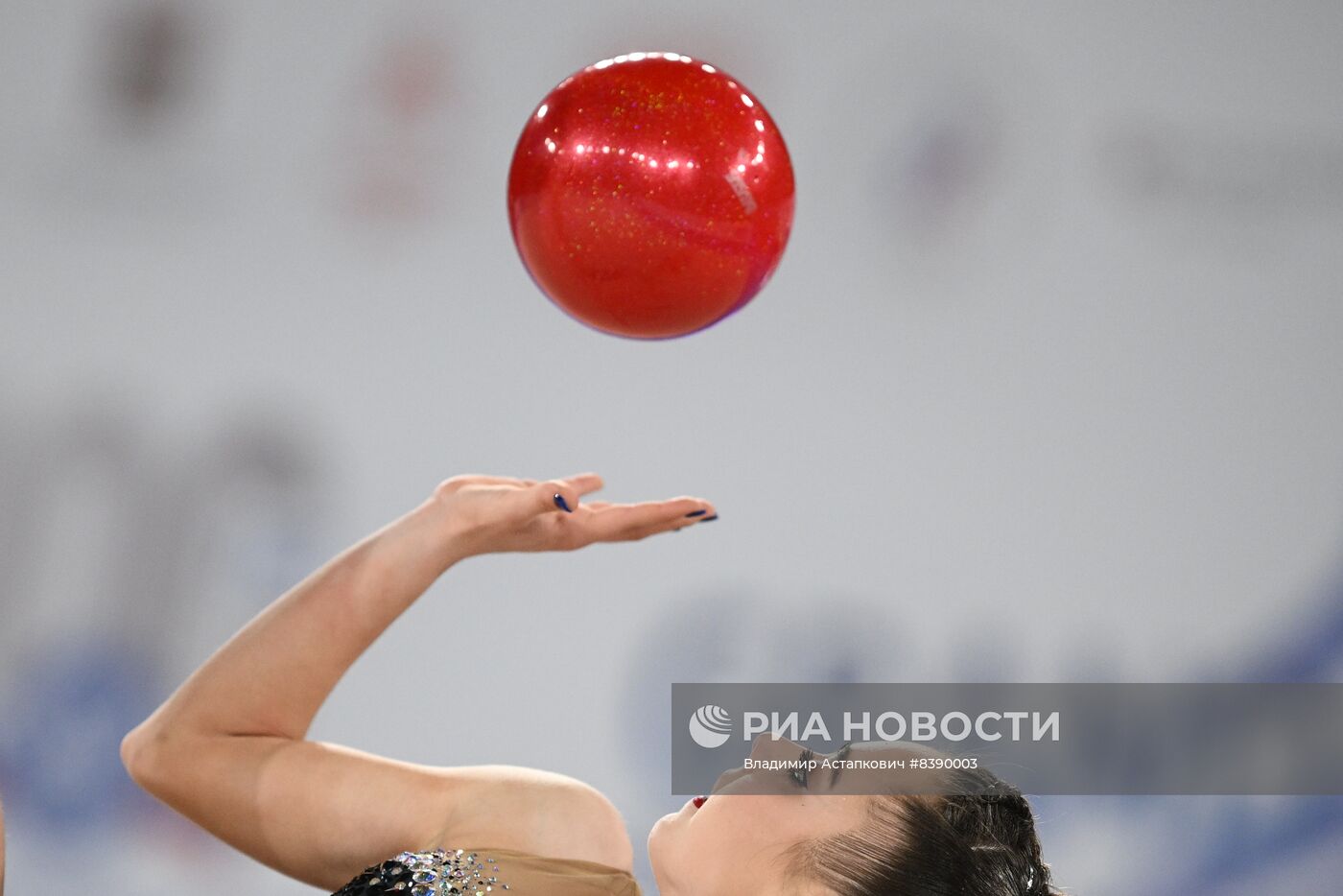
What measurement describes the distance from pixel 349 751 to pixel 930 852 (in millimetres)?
432

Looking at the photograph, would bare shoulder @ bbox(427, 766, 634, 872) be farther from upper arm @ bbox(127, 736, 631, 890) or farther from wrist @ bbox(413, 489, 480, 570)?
wrist @ bbox(413, 489, 480, 570)

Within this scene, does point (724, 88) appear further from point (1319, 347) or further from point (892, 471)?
point (1319, 347)

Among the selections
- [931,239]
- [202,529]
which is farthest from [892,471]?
[202,529]

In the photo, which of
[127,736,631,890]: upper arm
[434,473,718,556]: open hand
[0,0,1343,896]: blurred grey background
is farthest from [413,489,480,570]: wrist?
[0,0,1343,896]: blurred grey background

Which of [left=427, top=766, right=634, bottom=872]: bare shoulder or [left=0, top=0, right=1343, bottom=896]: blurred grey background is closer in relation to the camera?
[left=427, top=766, right=634, bottom=872]: bare shoulder

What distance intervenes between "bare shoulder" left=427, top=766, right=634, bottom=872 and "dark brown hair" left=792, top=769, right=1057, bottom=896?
6.5 inches

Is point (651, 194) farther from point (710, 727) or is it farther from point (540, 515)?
point (710, 727)

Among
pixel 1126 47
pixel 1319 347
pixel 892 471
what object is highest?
pixel 1126 47

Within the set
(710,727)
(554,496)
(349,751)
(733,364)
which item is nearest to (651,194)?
(554,496)

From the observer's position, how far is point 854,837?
87cm

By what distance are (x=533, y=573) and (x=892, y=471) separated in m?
0.49

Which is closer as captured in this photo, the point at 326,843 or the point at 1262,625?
the point at 326,843

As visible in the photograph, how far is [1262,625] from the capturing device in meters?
1.71

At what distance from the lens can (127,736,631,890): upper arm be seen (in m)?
0.95
